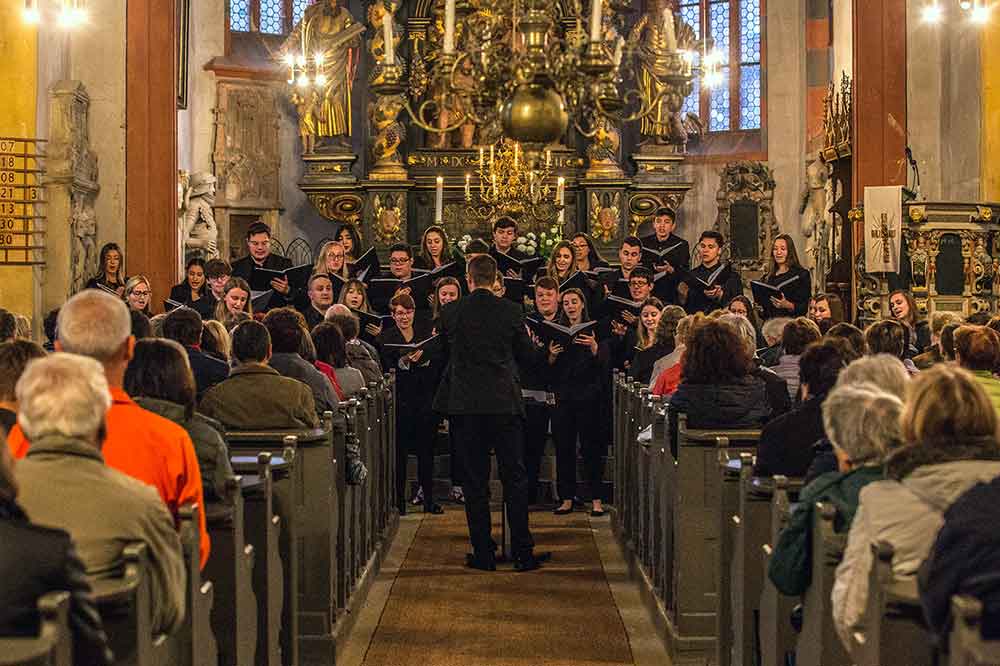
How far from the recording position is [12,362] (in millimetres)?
5309

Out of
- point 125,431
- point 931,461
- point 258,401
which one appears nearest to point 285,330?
point 258,401

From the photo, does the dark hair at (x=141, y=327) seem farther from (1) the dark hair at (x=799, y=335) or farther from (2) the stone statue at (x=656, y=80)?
(2) the stone statue at (x=656, y=80)

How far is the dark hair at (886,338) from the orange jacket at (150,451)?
4310mm

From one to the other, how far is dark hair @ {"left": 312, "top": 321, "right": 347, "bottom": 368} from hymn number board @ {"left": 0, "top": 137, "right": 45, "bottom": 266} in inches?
209

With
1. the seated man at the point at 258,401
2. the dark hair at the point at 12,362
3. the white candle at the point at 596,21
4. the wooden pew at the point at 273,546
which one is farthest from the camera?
the white candle at the point at 596,21

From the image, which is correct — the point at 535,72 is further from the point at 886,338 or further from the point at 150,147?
the point at 150,147

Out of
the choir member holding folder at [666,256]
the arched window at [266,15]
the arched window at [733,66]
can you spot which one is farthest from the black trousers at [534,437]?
the arched window at [733,66]

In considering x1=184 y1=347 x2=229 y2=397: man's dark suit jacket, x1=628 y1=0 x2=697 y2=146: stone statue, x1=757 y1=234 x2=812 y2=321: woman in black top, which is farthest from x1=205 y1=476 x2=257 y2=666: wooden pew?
x1=628 y1=0 x2=697 y2=146: stone statue

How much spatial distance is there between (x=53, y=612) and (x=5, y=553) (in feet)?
0.73

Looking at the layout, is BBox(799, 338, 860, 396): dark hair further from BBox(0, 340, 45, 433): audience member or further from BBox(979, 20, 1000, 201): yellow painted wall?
BBox(979, 20, 1000, 201): yellow painted wall

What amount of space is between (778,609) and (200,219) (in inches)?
615

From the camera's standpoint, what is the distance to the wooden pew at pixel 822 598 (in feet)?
14.8

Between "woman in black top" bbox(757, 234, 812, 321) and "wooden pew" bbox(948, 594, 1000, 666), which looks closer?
"wooden pew" bbox(948, 594, 1000, 666)

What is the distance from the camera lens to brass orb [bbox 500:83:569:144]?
25.9 feet
